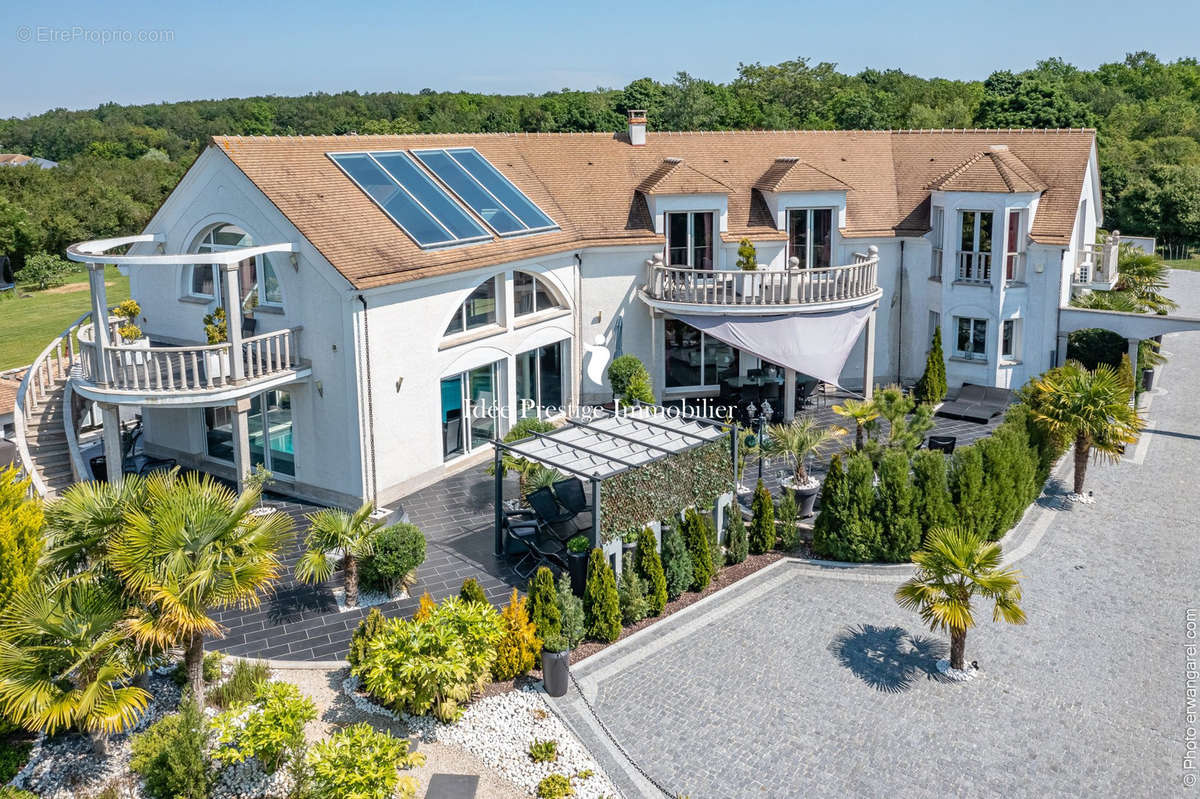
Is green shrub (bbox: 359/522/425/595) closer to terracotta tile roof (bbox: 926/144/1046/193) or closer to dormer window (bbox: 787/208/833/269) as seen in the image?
dormer window (bbox: 787/208/833/269)

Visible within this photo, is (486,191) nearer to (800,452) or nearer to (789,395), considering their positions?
(789,395)

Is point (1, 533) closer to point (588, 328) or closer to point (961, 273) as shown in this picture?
point (588, 328)

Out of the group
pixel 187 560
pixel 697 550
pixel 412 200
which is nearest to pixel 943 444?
pixel 697 550

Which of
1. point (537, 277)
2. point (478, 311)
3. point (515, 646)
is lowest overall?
point (515, 646)

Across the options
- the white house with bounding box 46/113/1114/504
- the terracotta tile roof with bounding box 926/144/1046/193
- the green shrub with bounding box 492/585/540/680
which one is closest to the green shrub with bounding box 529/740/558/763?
the green shrub with bounding box 492/585/540/680

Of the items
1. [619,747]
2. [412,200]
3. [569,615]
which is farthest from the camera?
[412,200]

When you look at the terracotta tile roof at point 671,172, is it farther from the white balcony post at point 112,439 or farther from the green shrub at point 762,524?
the green shrub at point 762,524

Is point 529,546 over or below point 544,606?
below
